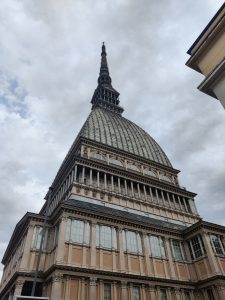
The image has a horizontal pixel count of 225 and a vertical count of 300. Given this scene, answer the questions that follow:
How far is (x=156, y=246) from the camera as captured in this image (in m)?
34.9

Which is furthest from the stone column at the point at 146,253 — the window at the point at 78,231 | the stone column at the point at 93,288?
the window at the point at 78,231

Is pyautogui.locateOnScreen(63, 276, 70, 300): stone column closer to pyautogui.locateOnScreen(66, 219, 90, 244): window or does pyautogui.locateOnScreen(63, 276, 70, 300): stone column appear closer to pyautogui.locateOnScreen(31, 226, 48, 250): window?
pyautogui.locateOnScreen(66, 219, 90, 244): window

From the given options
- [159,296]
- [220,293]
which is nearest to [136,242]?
[159,296]

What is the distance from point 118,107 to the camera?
85.0 m

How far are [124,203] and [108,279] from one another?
16.0 meters

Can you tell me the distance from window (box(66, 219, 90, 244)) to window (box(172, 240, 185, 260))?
13626 millimetres

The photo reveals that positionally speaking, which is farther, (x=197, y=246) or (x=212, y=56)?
(x=197, y=246)

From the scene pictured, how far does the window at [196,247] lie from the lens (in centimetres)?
3494

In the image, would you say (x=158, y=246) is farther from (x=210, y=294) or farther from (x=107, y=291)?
(x=107, y=291)

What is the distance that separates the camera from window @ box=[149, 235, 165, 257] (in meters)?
34.2

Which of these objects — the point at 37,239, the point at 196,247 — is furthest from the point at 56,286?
the point at 196,247

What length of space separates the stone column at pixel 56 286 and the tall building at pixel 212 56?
2312 centimetres

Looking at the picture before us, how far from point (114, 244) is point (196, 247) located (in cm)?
1277

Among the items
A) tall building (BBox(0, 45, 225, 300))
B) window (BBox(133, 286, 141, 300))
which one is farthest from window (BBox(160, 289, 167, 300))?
window (BBox(133, 286, 141, 300))
